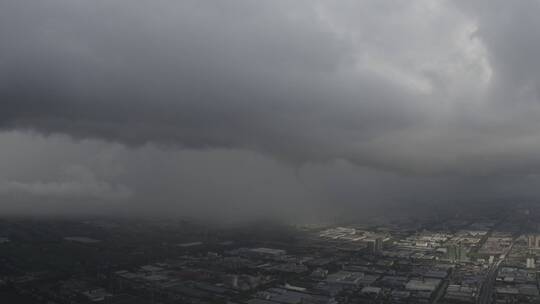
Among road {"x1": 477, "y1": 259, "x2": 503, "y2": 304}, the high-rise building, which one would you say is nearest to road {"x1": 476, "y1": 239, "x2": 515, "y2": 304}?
road {"x1": 477, "y1": 259, "x2": 503, "y2": 304}

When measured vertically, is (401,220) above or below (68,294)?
above

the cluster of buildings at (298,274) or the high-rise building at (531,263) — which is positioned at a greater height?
the high-rise building at (531,263)

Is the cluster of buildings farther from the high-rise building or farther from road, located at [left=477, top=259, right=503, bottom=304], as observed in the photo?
the high-rise building

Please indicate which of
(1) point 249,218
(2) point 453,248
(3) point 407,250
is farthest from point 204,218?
(2) point 453,248

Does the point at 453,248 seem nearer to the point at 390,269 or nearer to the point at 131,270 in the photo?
the point at 390,269

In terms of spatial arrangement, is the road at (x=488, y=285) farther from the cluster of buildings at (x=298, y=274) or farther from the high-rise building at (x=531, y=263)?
the high-rise building at (x=531, y=263)

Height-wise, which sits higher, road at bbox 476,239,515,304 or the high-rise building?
the high-rise building

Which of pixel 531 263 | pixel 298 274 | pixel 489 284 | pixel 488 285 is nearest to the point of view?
pixel 488 285

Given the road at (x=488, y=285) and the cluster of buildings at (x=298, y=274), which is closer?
the cluster of buildings at (x=298, y=274)

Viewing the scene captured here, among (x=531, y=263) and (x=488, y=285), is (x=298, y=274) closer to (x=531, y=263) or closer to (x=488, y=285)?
(x=488, y=285)

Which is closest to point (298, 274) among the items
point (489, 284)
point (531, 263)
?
point (489, 284)

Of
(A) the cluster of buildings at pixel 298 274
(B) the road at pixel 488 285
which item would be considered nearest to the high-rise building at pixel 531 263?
(A) the cluster of buildings at pixel 298 274
